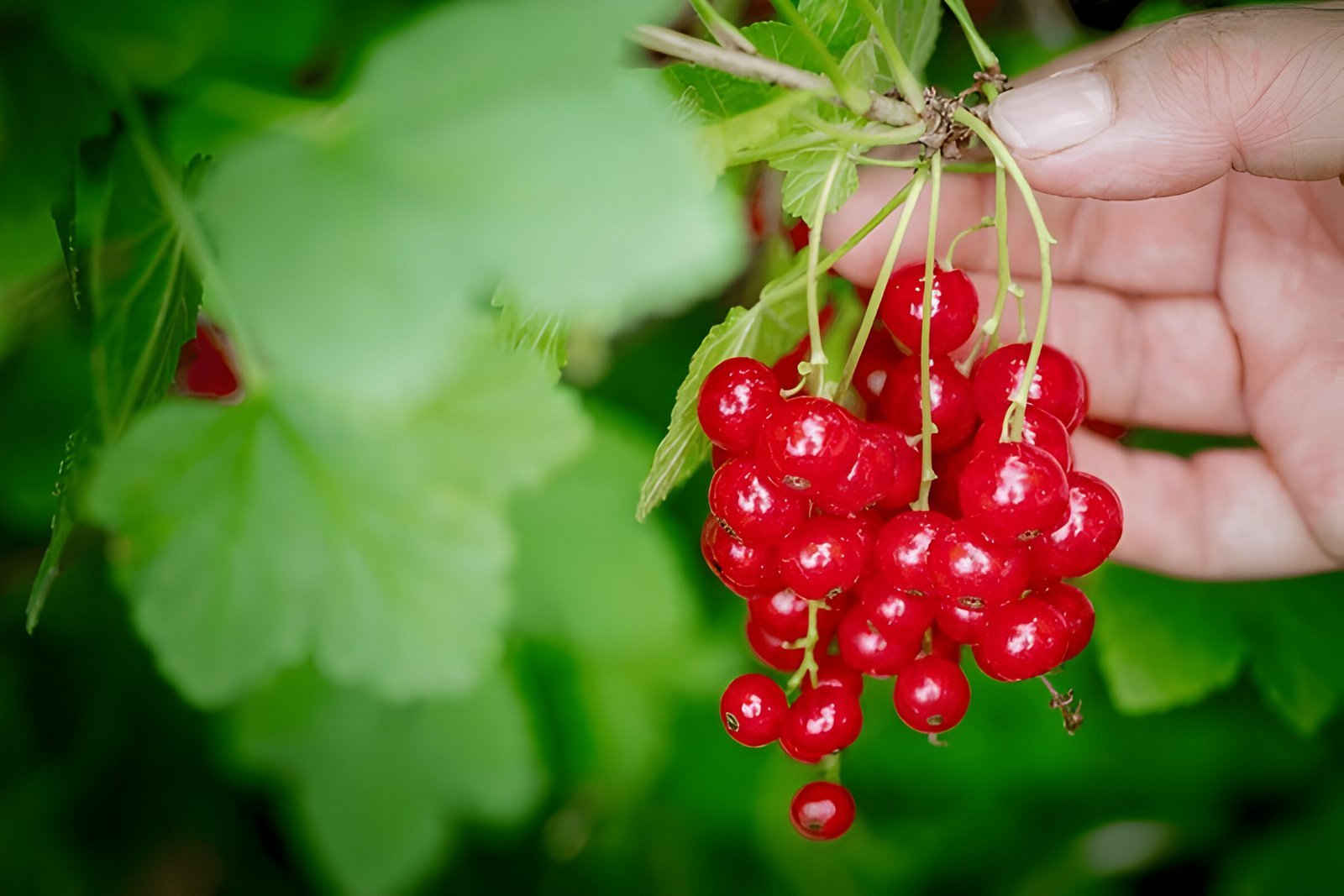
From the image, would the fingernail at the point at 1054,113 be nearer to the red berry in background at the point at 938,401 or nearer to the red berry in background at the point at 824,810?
the red berry in background at the point at 938,401

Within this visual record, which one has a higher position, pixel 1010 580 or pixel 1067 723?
pixel 1010 580

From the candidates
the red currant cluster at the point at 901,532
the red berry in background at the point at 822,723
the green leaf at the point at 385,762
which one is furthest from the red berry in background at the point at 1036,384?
the green leaf at the point at 385,762

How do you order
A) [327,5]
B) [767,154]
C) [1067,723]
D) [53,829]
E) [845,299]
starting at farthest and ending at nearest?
[53,829], [845,299], [1067,723], [767,154], [327,5]

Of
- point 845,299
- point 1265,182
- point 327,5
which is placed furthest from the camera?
point 1265,182

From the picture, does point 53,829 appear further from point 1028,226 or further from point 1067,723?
point 1028,226

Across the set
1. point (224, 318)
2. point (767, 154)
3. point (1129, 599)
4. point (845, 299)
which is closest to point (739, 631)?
point (1129, 599)

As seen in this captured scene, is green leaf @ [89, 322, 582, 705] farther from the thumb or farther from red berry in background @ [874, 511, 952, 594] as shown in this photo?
the thumb

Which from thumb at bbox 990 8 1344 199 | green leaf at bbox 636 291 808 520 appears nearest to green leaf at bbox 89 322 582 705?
green leaf at bbox 636 291 808 520
